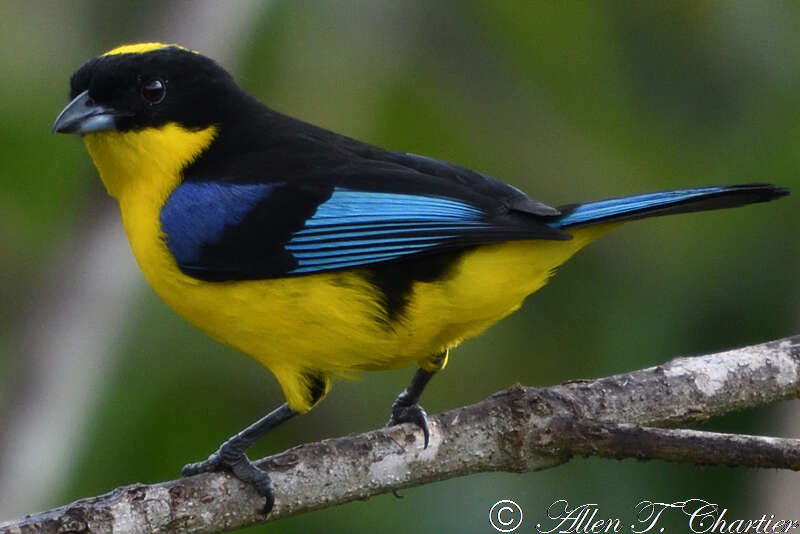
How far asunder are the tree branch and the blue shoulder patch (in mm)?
802

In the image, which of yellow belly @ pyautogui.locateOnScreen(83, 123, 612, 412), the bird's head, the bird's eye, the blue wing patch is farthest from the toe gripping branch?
the bird's eye

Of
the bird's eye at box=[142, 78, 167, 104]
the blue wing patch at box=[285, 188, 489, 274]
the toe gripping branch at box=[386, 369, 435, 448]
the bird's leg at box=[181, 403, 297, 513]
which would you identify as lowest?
the bird's leg at box=[181, 403, 297, 513]

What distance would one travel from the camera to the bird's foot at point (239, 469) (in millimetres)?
4086

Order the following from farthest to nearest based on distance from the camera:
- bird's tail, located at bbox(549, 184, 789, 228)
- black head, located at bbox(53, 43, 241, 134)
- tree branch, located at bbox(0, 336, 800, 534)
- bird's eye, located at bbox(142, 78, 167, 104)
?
1. bird's eye, located at bbox(142, 78, 167, 104)
2. black head, located at bbox(53, 43, 241, 134)
3. bird's tail, located at bbox(549, 184, 789, 228)
4. tree branch, located at bbox(0, 336, 800, 534)

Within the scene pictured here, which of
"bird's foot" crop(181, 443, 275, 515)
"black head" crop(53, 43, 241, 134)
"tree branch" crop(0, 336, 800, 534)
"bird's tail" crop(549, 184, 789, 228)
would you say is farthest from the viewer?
"black head" crop(53, 43, 241, 134)

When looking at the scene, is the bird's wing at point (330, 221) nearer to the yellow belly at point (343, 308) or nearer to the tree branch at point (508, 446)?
the yellow belly at point (343, 308)

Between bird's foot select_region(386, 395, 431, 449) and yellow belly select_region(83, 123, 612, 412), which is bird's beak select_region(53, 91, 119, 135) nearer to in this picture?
yellow belly select_region(83, 123, 612, 412)

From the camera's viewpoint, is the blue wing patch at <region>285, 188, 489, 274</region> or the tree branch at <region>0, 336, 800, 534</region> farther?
the blue wing patch at <region>285, 188, 489, 274</region>

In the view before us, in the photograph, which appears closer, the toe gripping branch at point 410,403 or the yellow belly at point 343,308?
the yellow belly at point 343,308

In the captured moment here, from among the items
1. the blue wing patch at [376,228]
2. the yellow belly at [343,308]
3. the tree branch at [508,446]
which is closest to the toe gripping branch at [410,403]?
the yellow belly at [343,308]

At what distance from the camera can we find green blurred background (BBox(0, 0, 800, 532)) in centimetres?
493

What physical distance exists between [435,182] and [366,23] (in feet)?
3.80

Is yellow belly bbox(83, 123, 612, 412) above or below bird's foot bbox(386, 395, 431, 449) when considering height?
above

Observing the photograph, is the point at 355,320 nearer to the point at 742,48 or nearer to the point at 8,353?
the point at 8,353
